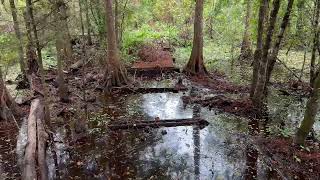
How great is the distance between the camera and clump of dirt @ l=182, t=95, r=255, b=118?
11609 mm

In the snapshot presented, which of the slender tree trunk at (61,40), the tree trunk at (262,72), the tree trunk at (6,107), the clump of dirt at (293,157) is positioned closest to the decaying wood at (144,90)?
the slender tree trunk at (61,40)

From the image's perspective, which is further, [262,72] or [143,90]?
[143,90]

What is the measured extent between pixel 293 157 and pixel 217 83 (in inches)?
284

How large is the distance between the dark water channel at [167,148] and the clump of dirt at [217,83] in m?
2.31

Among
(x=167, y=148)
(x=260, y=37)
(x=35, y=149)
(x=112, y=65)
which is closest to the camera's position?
(x=35, y=149)

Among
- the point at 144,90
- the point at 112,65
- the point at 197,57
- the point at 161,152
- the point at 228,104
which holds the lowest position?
the point at 161,152

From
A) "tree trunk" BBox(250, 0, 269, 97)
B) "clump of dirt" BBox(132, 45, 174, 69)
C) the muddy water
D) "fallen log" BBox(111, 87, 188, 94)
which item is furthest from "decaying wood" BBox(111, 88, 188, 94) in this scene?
"tree trunk" BBox(250, 0, 269, 97)

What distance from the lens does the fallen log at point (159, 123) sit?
10406 mm

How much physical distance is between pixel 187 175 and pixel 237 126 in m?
3.45

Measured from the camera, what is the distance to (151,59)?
19078 mm

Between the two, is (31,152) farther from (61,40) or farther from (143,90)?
(143,90)

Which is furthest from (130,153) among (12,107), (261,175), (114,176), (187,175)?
(12,107)

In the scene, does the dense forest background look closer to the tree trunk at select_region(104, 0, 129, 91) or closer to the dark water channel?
the tree trunk at select_region(104, 0, 129, 91)

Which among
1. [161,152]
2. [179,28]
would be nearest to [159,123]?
[161,152]
